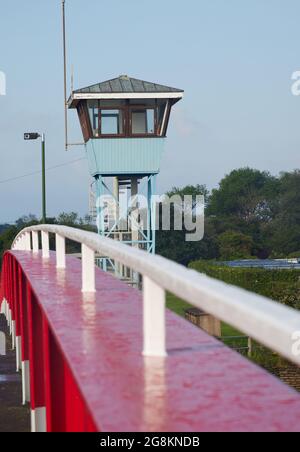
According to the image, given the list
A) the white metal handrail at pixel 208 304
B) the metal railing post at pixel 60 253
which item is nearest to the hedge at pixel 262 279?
the metal railing post at pixel 60 253

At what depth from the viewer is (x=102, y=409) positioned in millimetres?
3129

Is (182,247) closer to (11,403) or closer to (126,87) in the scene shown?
(126,87)

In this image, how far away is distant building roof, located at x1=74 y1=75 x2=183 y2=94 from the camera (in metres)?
36.0

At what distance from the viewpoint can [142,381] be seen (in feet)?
11.5

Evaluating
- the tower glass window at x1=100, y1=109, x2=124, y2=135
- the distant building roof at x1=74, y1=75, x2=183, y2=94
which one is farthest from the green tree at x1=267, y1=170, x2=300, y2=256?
the tower glass window at x1=100, y1=109, x2=124, y2=135

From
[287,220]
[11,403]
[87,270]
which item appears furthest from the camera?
[287,220]

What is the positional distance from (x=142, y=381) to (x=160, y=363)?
0.87 ft

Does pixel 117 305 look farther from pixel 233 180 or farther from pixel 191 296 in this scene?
pixel 233 180

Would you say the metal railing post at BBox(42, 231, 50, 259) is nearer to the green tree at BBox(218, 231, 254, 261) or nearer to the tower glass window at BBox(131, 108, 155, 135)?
the tower glass window at BBox(131, 108, 155, 135)

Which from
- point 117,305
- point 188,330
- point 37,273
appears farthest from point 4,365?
point 188,330

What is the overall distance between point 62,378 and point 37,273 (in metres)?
4.09

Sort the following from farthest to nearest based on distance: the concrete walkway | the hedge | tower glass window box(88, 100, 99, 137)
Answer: the hedge → tower glass window box(88, 100, 99, 137) → the concrete walkway

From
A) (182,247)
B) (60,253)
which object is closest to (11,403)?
(60,253)
